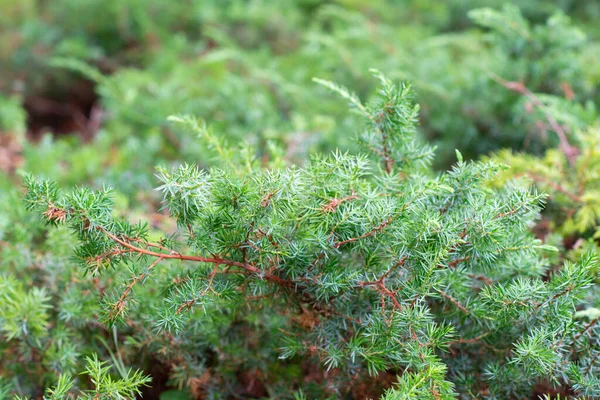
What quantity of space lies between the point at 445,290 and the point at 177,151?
1.72 m

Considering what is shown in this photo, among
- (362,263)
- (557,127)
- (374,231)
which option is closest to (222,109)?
(557,127)

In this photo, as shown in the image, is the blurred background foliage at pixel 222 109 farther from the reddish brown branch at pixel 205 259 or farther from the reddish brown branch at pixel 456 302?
the reddish brown branch at pixel 456 302

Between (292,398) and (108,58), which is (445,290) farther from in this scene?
(108,58)

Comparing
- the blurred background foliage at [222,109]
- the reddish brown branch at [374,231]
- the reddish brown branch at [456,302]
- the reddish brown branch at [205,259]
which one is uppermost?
the reddish brown branch at [374,231]

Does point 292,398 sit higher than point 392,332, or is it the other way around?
point 392,332

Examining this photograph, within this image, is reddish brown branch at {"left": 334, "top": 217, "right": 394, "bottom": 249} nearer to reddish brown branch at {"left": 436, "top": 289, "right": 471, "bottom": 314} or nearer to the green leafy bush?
the green leafy bush

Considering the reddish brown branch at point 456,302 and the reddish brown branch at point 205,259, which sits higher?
the reddish brown branch at point 205,259

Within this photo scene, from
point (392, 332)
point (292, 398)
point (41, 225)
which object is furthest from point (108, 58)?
point (392, 332)

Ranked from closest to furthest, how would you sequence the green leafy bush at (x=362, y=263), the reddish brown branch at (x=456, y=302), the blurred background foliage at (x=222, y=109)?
1. the green leafy bush at (x=362, y=263)
2. the reddish brown branch at (x=456, y=302)
3. the blurred background foliage at (x=222, y=109)

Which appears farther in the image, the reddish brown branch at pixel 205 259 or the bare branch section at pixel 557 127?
the bare branch section at pixel 557 127

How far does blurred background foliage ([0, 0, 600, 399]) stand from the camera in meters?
1.40

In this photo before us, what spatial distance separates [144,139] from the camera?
2643mm

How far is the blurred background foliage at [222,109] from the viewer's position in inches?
55.1

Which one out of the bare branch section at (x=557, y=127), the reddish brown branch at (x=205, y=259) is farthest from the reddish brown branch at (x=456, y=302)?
the bare branch section at (x=557, y=127)
